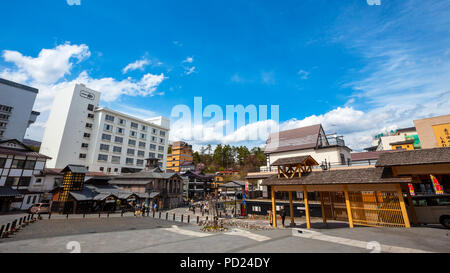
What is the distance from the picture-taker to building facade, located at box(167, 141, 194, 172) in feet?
322

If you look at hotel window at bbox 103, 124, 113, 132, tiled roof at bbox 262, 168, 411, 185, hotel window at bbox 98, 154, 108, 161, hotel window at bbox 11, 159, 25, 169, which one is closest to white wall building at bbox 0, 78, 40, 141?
hotel window at bbox 103, 124, 113, 132

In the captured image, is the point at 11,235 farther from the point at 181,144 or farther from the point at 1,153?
the point at 181,144

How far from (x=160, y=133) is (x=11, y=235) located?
185 feet

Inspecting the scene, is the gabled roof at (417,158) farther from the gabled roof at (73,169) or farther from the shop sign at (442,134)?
the gabled roof at (73,169)

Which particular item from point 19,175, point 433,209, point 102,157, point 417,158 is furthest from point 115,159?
point 433,209

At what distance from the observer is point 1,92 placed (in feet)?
185

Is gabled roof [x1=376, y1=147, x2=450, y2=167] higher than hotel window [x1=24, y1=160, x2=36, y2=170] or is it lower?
lower

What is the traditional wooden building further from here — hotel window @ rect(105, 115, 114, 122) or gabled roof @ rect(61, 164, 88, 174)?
hotel window @ rect(105, 115, 114, 122)

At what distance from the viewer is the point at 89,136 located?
54812mm

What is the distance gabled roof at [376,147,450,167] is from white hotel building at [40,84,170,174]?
60952mm

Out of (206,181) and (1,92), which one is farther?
(206,181)

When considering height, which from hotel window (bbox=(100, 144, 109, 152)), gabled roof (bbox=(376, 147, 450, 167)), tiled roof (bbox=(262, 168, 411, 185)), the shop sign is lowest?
tiled roof (bbox=(262, 168, 411, 185))

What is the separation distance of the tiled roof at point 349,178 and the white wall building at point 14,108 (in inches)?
3079
